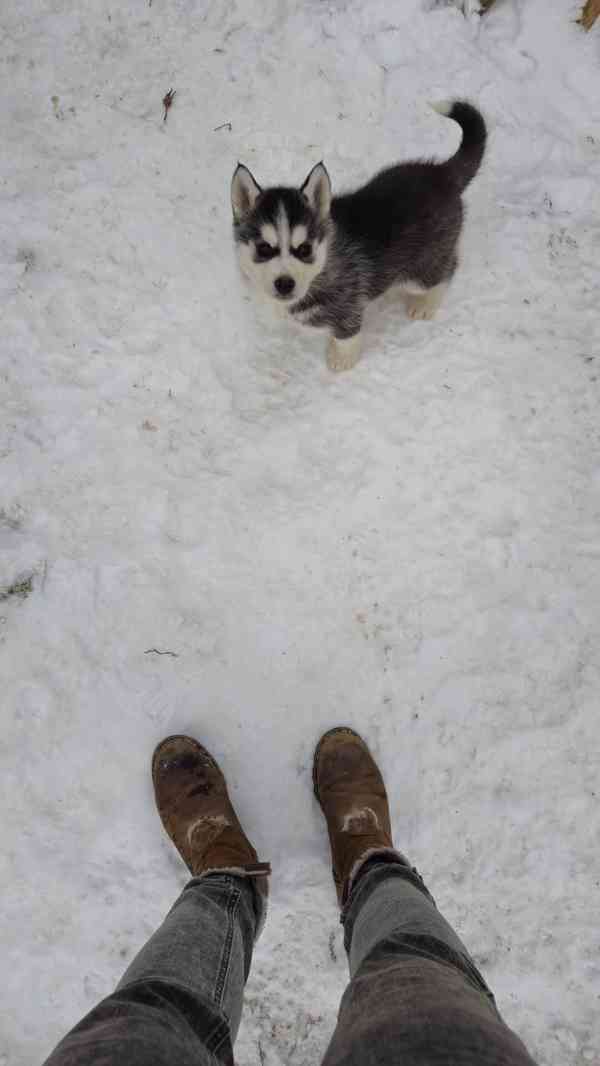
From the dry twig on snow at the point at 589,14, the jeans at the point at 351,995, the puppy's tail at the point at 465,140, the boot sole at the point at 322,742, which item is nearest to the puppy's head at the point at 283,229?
the puppy's tail at the point at 465,140

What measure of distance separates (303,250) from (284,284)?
0.52 feet

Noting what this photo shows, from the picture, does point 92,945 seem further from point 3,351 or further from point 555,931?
point 3,351

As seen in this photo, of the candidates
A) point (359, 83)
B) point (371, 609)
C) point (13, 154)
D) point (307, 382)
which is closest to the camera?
point (371, 609)

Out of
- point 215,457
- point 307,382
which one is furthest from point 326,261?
point 215,457

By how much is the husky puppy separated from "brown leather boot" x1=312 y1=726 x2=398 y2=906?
1.83 m

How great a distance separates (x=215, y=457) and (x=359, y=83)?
2524mm

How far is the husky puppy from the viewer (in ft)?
8.62

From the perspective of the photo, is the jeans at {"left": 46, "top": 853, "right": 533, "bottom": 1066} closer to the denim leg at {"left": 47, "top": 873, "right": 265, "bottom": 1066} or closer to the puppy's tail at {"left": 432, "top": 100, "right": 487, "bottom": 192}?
the denim leg at {"left": 47, "top": 873, "right": 265, "bottom": 1066}

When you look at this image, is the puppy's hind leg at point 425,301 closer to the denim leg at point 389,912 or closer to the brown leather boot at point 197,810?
the brown leather boot at point 197,810

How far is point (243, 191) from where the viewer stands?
2.66 meters

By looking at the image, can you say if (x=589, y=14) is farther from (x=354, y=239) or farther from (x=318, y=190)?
(x=318, y=190)

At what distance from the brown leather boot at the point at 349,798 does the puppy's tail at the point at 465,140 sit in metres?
2.58

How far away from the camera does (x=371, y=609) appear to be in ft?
9.19

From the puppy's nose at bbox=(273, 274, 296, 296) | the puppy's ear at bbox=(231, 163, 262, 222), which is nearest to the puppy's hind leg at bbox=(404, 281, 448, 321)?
the puppy's nose at bbox=(273, 274, 296, 296)
